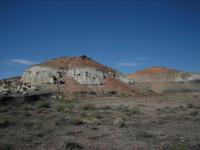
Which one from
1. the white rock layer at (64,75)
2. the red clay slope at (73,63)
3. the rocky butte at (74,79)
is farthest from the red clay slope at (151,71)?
the white rock layer at (64,75)

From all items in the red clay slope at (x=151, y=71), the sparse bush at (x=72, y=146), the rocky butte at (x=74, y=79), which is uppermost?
the red clay slope at (x=151, y=71)

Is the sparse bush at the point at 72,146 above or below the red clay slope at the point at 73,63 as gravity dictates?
below

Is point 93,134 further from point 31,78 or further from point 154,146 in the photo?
point 31,78

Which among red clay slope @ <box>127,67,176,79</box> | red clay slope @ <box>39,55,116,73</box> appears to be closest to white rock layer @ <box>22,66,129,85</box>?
red clay slope @ <box>39,55,116,73</box>

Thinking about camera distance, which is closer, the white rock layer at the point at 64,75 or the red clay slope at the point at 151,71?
the white rock layer at the point at 64,75

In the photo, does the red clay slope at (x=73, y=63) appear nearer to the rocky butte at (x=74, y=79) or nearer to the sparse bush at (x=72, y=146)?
the rocky butte at (x=74, y=79)

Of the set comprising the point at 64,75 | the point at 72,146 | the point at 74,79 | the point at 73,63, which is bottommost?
the point at 72,146

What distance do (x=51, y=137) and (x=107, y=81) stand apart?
236 ft

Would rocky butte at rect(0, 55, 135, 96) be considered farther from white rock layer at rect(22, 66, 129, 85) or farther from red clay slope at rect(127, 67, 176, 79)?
red clay slope at rect(127, 67, 176, 79)

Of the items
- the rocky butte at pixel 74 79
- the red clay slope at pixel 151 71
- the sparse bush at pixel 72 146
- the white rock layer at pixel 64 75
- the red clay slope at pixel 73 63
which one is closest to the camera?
the sparse bush at pixel 72 146

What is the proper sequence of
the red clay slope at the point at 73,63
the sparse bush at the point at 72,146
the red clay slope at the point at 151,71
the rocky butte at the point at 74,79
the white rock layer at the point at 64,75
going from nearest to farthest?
1. the sparse bush at the point at 72,146
2. the rocky butte at the point at 74,79
3. the white rock layer at the point at 64,75
4. the red clay slope at the point at 73,63
5. the red clay slope at the point at 151,71

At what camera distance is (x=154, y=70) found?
12194cm

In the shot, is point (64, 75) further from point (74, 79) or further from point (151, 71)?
point (151, 71)

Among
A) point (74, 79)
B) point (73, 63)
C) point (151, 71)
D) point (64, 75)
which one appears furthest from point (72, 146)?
point (151, 71)
